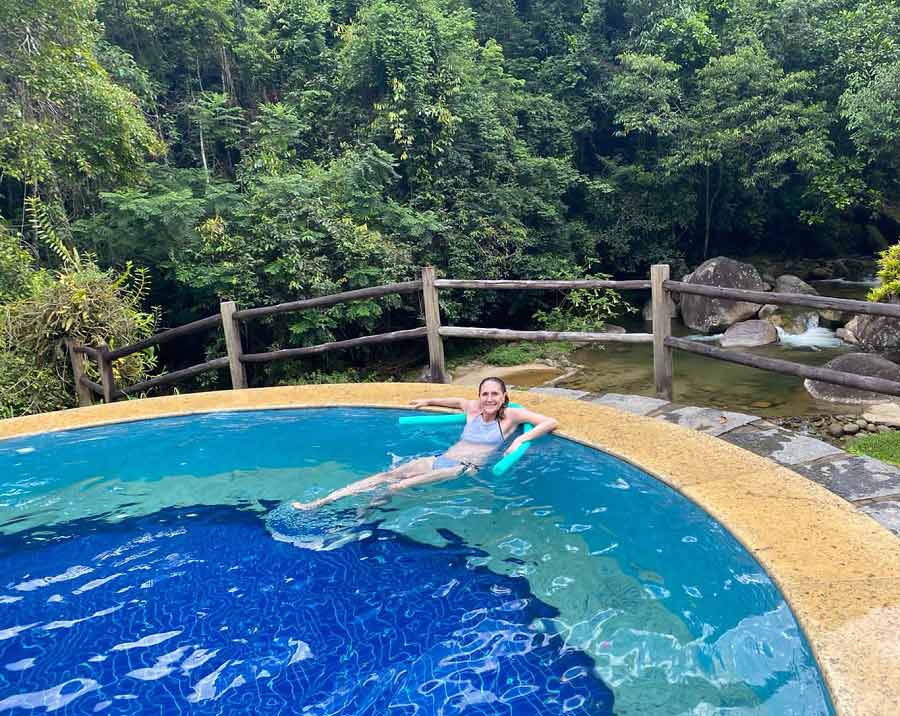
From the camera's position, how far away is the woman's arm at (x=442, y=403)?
4.26 m

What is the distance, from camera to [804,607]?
1.90 m

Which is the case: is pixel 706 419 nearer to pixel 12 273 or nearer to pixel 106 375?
pixel 106 375

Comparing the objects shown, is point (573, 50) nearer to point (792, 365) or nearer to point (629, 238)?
point (629, 238)

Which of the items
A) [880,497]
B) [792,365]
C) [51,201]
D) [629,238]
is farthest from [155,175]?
[880,497]

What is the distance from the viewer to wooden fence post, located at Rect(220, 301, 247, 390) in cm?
556

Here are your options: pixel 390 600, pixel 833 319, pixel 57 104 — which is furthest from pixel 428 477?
pixel 833 319

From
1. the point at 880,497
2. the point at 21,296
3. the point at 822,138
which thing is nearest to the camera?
the point at 880,497

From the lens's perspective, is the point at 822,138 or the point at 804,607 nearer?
the point at 804,607

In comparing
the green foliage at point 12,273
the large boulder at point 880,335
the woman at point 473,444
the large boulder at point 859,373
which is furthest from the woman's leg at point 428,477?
the large boulder at point 880,335

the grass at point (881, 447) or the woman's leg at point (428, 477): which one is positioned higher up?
the woman's leg at point (428, 477)

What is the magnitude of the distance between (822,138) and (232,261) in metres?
11.7

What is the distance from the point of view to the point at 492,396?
382 centimetres

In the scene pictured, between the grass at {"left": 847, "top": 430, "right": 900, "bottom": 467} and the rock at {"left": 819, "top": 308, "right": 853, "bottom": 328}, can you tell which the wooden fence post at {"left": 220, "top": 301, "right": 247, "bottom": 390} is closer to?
the grass at {"left": 847, "top": 430, "right": 900, "bottom": 467}

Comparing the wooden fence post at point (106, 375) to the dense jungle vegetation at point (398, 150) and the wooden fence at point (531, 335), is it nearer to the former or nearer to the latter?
the wooden fence at point (531, 335)
